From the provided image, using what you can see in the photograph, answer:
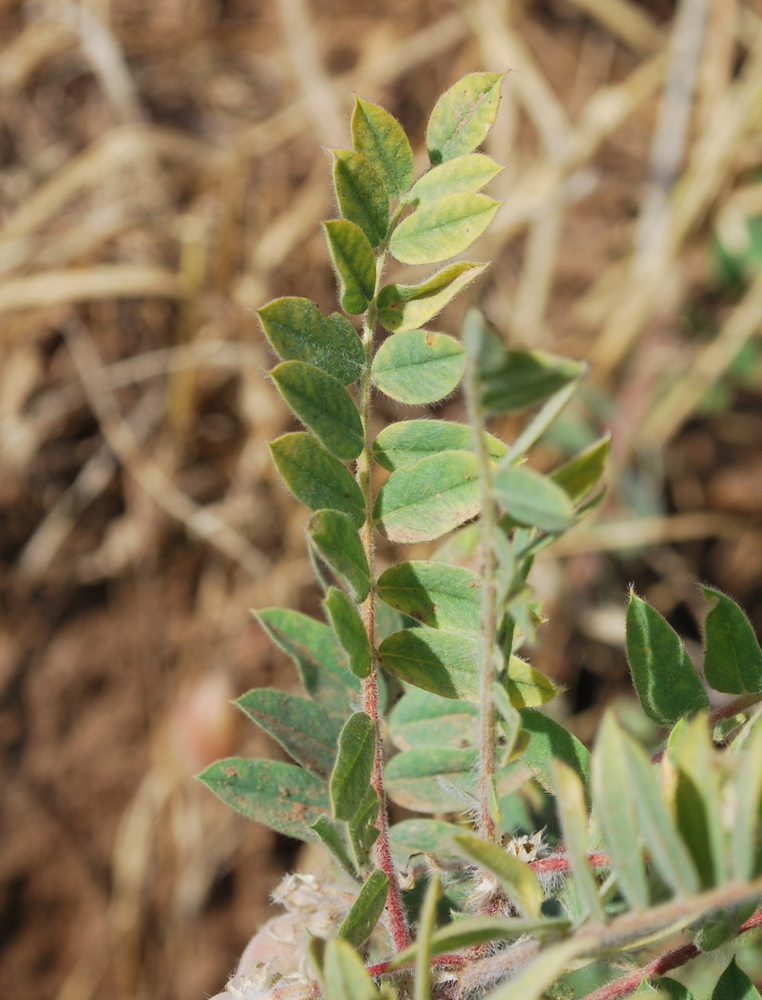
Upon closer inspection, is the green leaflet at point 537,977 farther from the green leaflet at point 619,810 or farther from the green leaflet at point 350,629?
the green leaflet at point 350,629

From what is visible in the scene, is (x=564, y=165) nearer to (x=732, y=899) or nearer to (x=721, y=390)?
(x=721, y=390)

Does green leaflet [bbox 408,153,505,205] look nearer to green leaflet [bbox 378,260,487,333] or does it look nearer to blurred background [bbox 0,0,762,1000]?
green leaflet [bbox 378,260,487,333]

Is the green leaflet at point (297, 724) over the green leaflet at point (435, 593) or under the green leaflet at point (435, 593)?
under

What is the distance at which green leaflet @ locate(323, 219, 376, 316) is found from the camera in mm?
510

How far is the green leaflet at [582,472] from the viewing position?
41 centimetres

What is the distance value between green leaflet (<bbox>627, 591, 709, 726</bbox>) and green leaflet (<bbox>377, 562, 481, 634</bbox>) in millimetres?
87

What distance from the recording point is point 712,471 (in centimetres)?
258

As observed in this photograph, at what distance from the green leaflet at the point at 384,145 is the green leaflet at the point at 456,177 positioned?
11 mm

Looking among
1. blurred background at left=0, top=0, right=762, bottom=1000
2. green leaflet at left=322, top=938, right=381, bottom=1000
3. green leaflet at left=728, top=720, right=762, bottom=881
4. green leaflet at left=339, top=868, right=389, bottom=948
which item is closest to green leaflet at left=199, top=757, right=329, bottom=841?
green leaflet at left=339, top=868, right=389, bottom=948

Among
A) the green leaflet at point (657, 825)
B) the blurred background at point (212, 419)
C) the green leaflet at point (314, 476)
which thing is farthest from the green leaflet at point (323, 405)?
the blurred background at point (212, 419)

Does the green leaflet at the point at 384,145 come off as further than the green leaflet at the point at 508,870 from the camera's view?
Yes

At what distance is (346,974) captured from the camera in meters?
0.40

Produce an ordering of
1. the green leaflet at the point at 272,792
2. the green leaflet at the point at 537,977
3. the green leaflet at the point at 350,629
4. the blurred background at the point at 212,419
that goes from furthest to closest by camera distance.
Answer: the blurred background at the point at 212,419 < the green leaflet at the point at 272,792 < the green leaflet at the point at 350,629 < the green leaflet at the point at 537,977

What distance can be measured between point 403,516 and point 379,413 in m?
1.77
